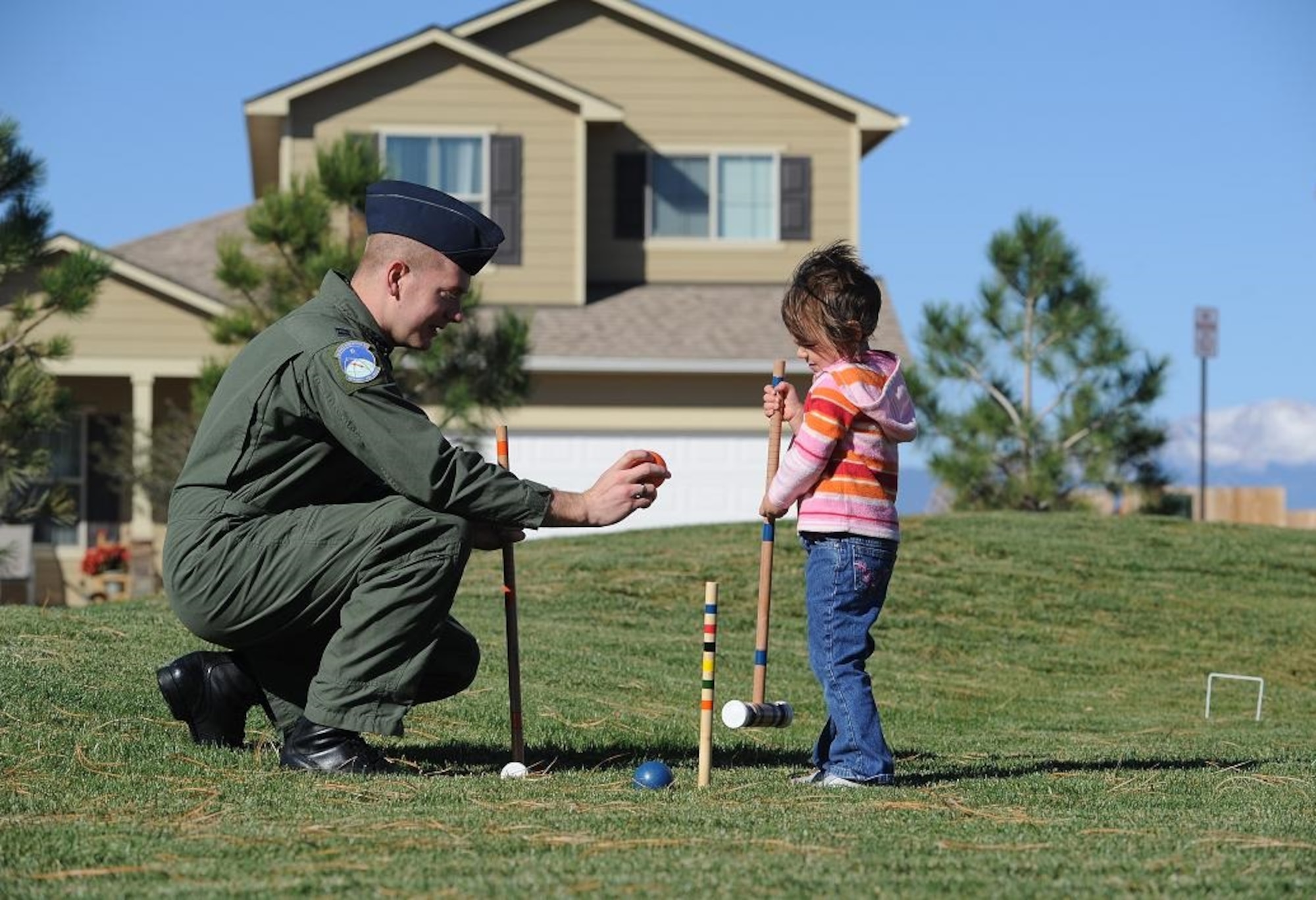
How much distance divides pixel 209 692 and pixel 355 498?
83 cm

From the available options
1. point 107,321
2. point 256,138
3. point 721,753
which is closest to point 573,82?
point 256,138

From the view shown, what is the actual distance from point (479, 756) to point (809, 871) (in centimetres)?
266

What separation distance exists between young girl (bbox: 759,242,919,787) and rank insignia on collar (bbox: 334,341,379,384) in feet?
4.27

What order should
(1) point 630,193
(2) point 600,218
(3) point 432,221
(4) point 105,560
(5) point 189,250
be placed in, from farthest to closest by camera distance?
(5) point 189,250
(2) point 600,218
(1) point 630,193
(4) point 105,560
(3) point 432,221

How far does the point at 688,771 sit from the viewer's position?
5.96 metres

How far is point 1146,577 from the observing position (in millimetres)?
15477

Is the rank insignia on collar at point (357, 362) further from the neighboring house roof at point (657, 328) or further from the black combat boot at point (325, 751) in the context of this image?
the neighboring house roof at point (657, 328)

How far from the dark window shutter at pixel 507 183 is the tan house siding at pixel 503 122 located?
76mm

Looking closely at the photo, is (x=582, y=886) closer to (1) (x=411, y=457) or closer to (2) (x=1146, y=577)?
(1) (x=411, y=457)

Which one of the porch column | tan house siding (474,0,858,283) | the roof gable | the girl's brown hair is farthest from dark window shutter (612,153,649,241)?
the girl's brown hair

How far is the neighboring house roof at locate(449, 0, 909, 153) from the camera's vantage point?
22.4 m

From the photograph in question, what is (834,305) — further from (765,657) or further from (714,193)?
(714,193)

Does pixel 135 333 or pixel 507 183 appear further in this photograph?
pixel 507 183

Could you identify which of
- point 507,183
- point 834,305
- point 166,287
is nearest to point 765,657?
point 834,305
